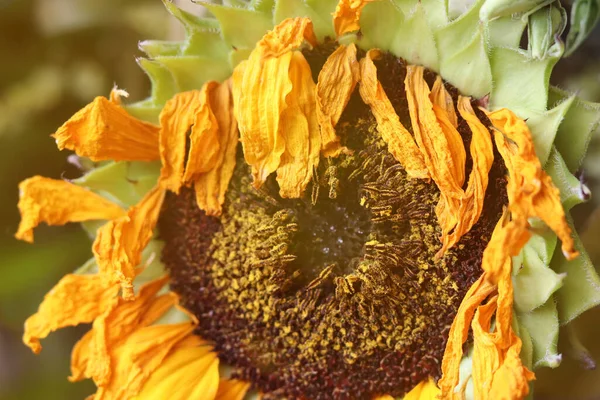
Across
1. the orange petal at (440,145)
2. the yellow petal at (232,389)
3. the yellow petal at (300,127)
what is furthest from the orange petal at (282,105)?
the yellow petal at (232,389)

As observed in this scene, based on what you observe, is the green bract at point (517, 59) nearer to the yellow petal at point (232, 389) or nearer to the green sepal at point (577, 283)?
the green sepal at point (577, 283)

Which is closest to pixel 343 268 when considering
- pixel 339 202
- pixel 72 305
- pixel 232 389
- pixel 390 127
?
pixel 339 202

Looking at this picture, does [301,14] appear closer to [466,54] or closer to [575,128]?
[466,54]

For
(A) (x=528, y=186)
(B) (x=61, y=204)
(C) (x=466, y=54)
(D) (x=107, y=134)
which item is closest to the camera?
(A) (x=528, y=186)

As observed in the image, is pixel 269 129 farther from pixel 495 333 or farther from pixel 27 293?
pixel 27 293

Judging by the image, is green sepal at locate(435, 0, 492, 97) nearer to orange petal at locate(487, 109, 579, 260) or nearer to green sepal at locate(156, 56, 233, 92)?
orange petal at locate(487, 109, 579, 260)

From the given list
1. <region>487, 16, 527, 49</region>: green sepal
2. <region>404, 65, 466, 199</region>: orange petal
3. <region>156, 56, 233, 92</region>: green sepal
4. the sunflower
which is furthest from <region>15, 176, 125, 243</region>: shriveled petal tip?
<region>487, 16, 527, 49</region>: green sepal
